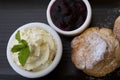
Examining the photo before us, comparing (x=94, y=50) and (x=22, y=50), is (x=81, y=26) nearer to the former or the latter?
(x=94, y=50)

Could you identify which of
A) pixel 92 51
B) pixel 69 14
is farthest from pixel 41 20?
pixel 92 51

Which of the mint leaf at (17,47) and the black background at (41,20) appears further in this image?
the black background at (41,20)

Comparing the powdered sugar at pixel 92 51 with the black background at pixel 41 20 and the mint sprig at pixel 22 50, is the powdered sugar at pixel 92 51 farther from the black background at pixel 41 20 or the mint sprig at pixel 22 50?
the mint sprig at pixel 22 50

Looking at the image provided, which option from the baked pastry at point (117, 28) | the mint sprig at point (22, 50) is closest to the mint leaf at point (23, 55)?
the mint sprig at point (22, 50)

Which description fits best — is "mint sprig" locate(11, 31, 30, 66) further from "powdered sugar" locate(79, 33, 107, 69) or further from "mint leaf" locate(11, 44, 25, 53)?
"powdered sugar" locate(79, 33, 107, 69)

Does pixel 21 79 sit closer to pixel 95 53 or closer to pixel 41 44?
pixel 41 44

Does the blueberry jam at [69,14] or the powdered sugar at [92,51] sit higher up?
the blueberry jam at [69,14]
